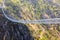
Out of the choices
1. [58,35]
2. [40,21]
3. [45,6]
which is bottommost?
[58,35]

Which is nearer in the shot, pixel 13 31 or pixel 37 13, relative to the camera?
pixel 13 31

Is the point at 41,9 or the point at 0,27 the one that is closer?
the point at 0,27

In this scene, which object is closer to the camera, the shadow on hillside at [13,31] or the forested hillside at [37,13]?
the shadow on hillside at [13,31]

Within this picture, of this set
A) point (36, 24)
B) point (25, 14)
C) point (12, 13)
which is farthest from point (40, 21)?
point (12, 13)

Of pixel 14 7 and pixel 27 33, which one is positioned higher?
pixel 14 7

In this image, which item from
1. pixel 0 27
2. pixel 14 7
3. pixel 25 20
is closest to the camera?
pixel 0 27

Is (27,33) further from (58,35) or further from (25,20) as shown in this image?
(58,35)

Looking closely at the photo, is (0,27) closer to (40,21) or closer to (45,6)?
(40,21)

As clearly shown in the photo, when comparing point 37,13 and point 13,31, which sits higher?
point 37,13

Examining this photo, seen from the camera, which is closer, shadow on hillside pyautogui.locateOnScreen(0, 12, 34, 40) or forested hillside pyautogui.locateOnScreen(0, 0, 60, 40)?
shadow on hillside pyautogui.locateOnScreen(0, 12, 34, 40)

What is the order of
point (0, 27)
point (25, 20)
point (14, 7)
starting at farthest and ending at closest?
1. point (14, 7)
2. point (25, 20)
3. point (0, 27)

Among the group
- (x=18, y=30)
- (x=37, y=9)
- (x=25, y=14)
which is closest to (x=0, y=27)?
(x=18, y=30)
